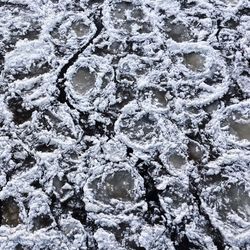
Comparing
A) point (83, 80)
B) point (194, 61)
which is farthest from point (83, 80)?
point (194, 61)

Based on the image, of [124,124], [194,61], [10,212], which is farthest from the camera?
[194,61]

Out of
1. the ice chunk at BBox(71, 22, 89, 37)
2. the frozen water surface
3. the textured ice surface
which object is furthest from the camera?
Result: the ice chunk at BBox(71, 22, 89, 37)

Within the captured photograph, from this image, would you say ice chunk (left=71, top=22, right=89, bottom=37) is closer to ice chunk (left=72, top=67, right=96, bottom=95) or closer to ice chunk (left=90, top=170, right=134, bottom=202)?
ice chunk (left=72, top=67, right=96, bottom=95)

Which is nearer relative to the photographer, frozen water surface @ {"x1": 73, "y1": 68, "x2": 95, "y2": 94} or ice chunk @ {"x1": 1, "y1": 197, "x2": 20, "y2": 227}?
ice chunk @ {"x1": 1, "y1": 197, "x2": 20, "y2": 227}

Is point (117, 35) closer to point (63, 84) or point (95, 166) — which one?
point (63, 84)

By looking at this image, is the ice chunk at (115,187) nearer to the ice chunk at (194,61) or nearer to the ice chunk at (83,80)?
the ice chunk at (83,80)

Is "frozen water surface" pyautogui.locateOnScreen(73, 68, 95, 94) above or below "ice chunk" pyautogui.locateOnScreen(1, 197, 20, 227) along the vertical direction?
above

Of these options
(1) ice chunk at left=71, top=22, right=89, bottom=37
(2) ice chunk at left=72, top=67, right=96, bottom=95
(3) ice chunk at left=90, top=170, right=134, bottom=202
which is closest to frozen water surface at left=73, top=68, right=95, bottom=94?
(2) ice chunk at left=72, top=67, right=96, bottom=95

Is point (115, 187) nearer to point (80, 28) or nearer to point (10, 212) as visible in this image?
point (10, 212)

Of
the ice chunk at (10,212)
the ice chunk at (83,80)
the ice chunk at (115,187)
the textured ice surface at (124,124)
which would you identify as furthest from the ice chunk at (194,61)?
the ice chunk at (10,212)
